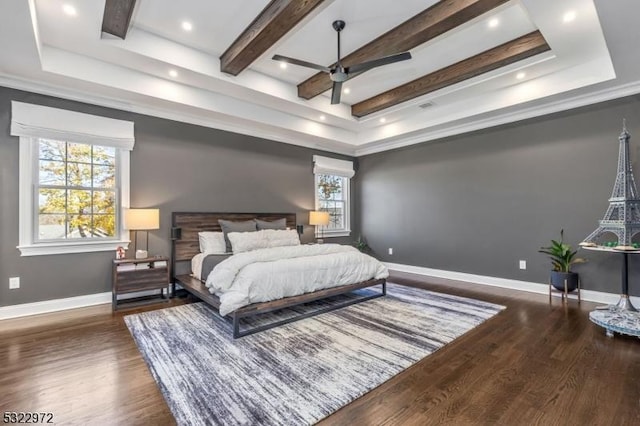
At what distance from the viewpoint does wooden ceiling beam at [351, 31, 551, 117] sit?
3442mm

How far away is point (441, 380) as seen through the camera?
7.16 ft

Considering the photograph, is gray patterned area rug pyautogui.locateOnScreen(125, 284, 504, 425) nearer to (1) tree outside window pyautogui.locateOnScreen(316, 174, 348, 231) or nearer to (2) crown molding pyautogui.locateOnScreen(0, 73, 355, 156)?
(2) crown molding pyautogui.locateOnScreen(0, 73, 355, 156)

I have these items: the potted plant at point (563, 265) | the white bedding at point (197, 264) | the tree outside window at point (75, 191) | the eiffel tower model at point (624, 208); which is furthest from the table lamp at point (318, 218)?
the eiffel tower model at point (624, 208)

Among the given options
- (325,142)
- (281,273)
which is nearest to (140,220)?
(281,273)

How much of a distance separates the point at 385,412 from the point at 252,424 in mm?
793

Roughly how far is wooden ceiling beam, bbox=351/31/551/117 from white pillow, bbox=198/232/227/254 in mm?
3339

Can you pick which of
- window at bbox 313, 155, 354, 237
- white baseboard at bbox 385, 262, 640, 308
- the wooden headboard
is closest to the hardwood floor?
white baseboard at bbox 385, 262, 640, 308

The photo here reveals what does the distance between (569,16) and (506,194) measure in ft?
8.87

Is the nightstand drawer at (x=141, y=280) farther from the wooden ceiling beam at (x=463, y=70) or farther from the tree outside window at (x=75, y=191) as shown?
the wooden ceiling beam at (x=463, y=70)

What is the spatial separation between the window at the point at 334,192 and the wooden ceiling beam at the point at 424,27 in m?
2.86

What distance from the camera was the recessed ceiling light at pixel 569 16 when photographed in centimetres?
274

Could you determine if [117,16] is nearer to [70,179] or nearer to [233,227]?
[70,179]

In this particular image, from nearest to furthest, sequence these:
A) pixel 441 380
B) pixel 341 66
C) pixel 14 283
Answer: pixel 441 380, pixel 341 66, pixel 14 283

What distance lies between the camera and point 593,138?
4.12m
